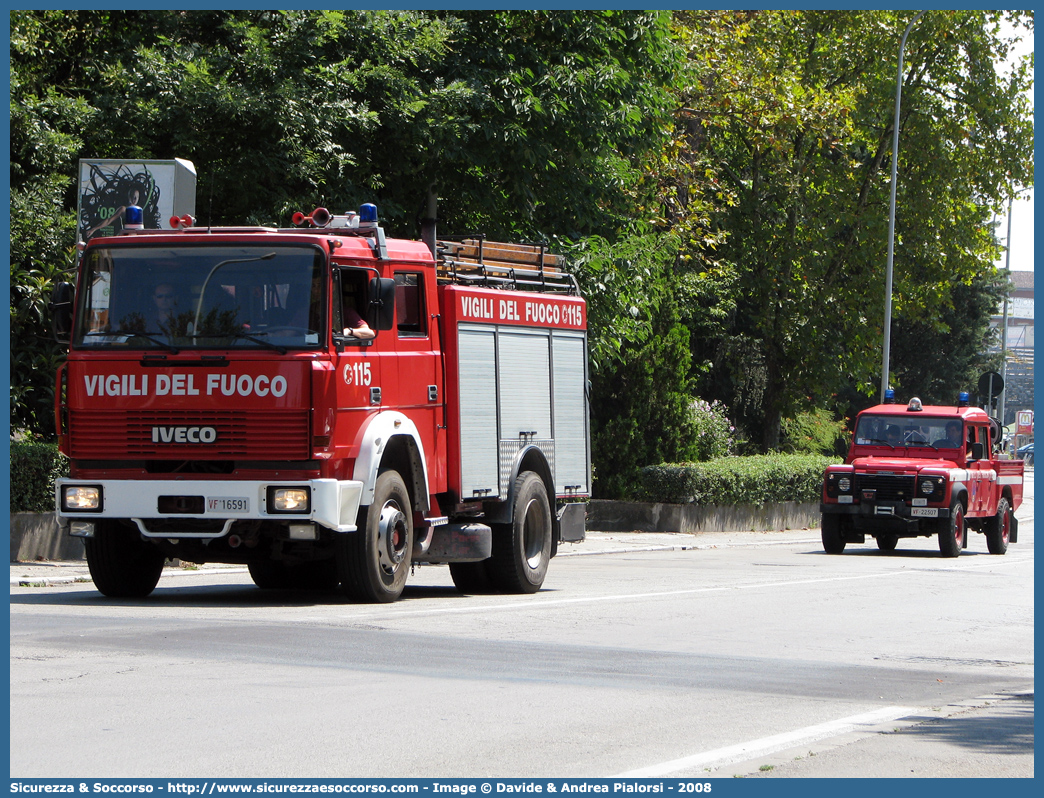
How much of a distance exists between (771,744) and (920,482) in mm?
17495

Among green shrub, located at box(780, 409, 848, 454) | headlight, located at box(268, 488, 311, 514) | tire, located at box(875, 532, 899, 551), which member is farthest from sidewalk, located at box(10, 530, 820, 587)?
green shrub, located at box(780, 409, 848, 454)

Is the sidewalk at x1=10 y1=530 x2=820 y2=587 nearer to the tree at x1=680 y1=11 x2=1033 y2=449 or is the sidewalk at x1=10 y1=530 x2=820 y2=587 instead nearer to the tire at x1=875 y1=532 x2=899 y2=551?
the tire at x1=875 y1=532 x2=899 y2=551

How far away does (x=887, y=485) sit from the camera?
959 inches

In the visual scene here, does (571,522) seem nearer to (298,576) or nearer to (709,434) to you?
(298,576)

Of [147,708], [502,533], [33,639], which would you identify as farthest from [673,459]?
[147,708]

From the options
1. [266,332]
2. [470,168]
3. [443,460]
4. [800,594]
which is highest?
[470,168]

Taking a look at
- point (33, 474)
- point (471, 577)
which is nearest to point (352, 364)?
point (471, 577)

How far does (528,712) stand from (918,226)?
35.0 metres

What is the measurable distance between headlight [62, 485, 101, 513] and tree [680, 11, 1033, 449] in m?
26.3

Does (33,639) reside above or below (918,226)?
below
